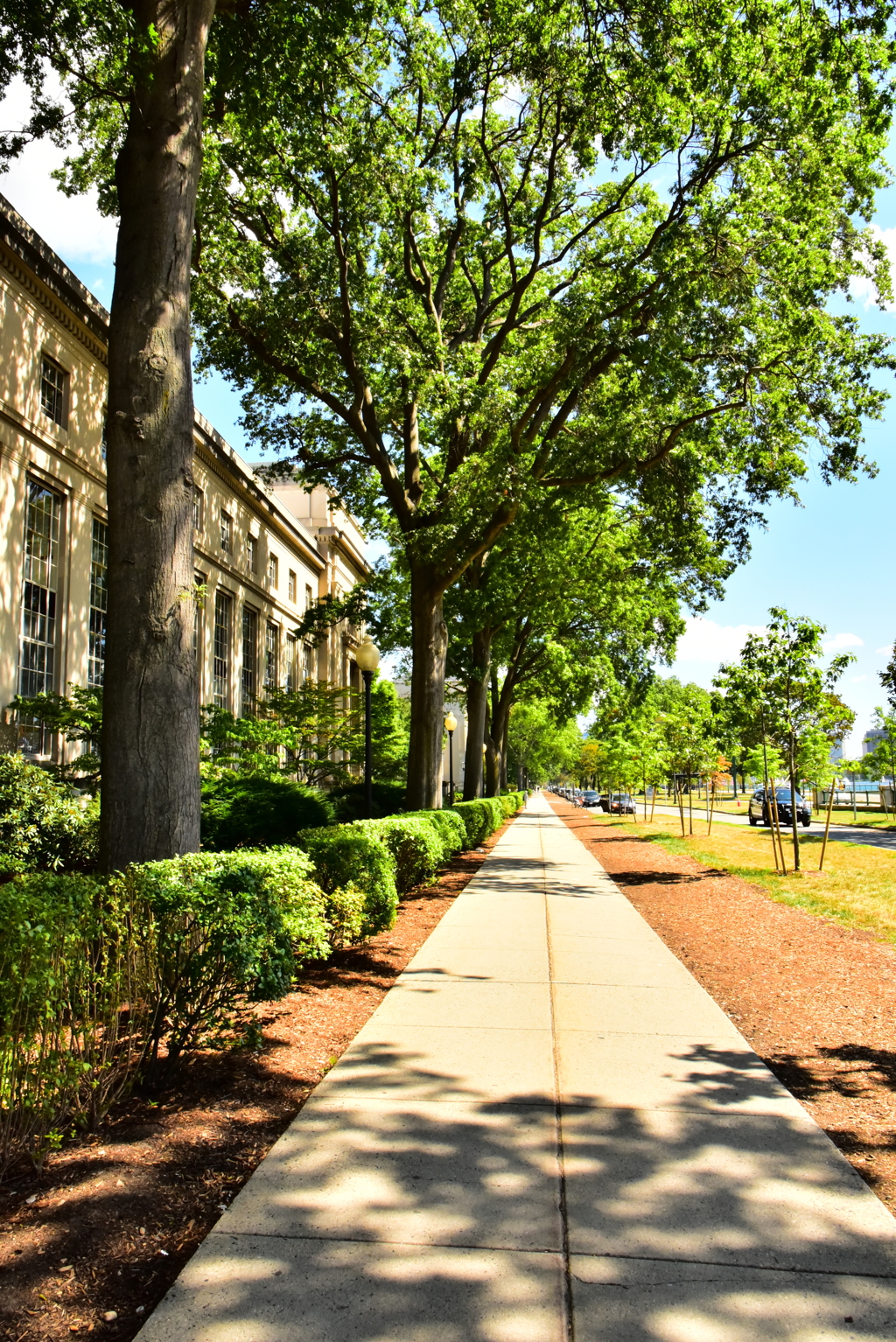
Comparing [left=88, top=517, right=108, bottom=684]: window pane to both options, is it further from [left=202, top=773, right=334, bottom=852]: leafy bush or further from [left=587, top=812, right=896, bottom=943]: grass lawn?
[left=587, top=812, right=896, bottom=943]: grass lawn

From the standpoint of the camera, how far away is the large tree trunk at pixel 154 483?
590 centimetres

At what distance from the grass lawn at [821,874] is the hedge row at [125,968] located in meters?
7.55

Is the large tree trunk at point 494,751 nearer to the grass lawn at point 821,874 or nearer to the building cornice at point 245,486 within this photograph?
the grass lawn at point 821,874

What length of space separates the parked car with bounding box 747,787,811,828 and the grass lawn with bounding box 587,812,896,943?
6.29 feet

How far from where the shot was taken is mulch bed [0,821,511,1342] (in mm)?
2965

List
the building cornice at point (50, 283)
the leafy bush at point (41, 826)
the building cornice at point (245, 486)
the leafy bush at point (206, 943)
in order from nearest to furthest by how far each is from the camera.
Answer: the leafy bush at point (206, 943), the leafy bush at point (41, 826), the building cornice at point (50, 283), the building cornice at point (245, 486)

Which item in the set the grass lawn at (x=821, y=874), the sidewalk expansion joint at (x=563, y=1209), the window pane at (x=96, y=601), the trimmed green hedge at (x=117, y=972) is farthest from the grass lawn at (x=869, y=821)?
the trimmed green hedge at (x=117, y=972)

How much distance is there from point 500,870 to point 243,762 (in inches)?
228

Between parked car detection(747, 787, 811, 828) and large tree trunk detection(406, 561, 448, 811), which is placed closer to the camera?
large tree trunk detection(406, 561, 448, 811)

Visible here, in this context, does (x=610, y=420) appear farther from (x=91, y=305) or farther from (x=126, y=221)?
(x=126, y=221)

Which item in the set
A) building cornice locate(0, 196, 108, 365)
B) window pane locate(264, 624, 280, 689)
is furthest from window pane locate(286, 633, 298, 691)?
building cornice locate(0, 196, 108, 365)

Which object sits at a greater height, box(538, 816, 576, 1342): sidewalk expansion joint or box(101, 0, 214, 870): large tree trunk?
box(101, 0, 214, 870): large tree trunk

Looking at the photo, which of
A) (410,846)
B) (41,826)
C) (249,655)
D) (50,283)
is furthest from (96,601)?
(249,655)

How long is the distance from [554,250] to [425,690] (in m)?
8.42
